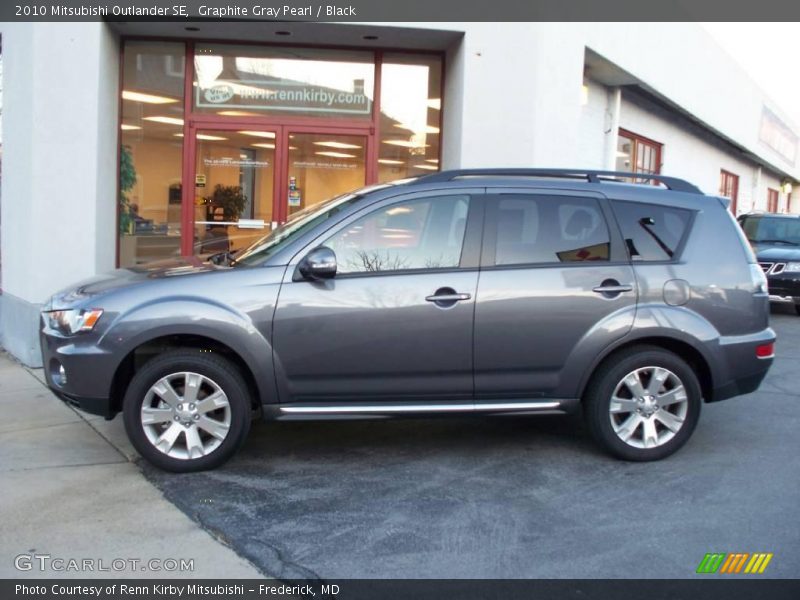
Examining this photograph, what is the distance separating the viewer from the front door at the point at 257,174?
9.65 metres

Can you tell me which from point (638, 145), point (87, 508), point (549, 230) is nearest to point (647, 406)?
point (549, 230)

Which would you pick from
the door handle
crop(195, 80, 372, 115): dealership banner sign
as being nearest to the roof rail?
the door handle

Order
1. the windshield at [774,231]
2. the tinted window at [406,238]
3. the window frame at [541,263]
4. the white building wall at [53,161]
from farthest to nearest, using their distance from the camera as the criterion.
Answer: the windshield at [774,231] < the white building wall at [53,161] < the window frame at [541,263] < the tinted window at [406,238]

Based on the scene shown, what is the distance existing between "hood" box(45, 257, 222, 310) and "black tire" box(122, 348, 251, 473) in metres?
0.51

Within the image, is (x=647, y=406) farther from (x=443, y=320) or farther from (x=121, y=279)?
(x=121, y=279)

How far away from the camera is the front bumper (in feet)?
15.8

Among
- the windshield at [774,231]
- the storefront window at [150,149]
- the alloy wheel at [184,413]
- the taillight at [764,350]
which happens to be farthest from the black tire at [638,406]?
the windshield at [774,231]

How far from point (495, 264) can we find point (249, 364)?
1679mm

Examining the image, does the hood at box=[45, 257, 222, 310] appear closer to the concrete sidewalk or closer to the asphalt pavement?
the concrete sidewalk

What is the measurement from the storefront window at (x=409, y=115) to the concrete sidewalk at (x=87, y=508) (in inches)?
206

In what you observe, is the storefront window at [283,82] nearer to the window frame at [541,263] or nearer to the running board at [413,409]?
the window frame at [541,263]

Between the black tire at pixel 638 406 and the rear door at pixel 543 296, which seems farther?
the black tire at pixel 638 406

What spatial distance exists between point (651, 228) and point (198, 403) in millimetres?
3182

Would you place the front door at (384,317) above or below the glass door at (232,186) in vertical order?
below
